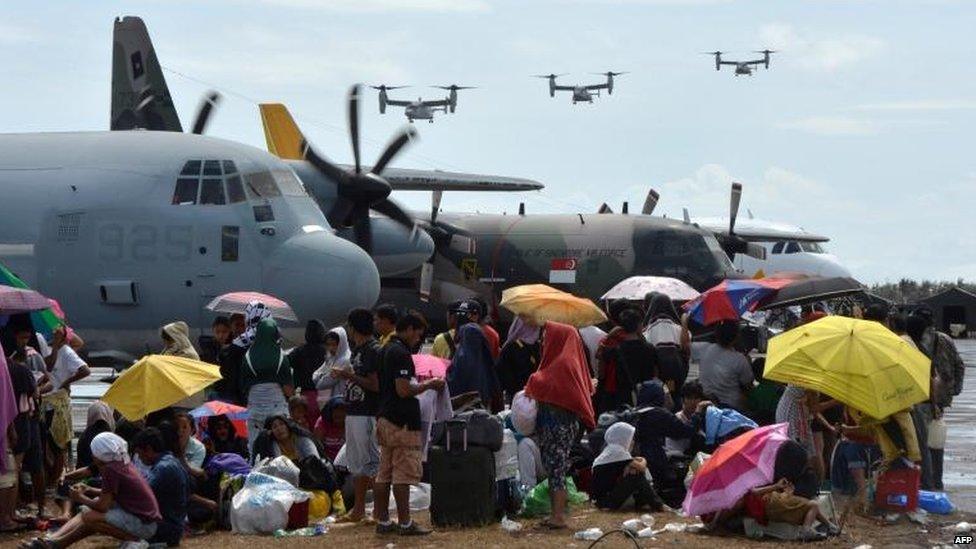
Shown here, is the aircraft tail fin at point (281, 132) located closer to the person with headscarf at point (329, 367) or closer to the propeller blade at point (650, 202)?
the propeller blade at point (650, 202)

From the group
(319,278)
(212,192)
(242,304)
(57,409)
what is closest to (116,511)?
(57,409)

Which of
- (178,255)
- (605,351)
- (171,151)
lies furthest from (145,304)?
(605,351)

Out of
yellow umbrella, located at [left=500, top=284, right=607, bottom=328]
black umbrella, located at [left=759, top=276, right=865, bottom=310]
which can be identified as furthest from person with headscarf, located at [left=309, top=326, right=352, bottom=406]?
black umbrella, located at [left=759, top=276, right=865, bottom=310]

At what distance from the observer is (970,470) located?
15938mm

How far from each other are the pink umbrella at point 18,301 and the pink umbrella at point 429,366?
3.30 m

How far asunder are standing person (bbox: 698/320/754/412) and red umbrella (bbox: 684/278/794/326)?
9.59 ft

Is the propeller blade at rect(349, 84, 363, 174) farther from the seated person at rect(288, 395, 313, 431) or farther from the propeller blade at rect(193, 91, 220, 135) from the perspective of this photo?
the seated person at rect(288, 395, 313, 431)

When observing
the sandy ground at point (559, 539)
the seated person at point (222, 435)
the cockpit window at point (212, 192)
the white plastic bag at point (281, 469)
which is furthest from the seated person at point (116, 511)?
the cockpit window at point (212, 192)

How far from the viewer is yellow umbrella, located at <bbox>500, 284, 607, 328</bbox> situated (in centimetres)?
1503

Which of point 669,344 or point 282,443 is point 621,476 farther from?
point 669,344

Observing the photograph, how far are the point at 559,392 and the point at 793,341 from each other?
72.8 inches

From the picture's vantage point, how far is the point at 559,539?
11.7 meters

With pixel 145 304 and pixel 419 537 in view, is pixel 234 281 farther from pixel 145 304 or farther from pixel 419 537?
pixel 419 537

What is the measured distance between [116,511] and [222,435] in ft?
9.16
